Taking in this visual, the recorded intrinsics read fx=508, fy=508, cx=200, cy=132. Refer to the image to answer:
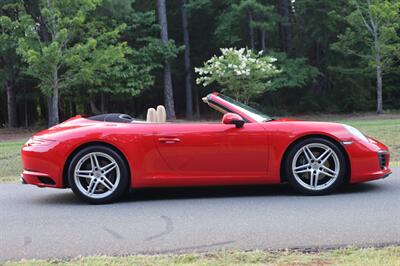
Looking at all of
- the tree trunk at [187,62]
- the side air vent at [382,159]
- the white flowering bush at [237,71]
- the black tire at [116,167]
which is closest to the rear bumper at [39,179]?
the black tire at [116,167]

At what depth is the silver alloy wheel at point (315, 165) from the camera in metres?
5.83

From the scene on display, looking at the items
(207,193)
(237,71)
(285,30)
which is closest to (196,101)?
(285,30)

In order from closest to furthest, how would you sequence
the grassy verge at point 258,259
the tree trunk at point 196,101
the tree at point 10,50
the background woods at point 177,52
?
the grassy verge at point 258,259
the background woods at point 177,52
the tree at point 10,50
the tree trunk at point 196,101

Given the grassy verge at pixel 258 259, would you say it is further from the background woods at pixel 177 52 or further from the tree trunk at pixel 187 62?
the tree trunk at pixel 187 62

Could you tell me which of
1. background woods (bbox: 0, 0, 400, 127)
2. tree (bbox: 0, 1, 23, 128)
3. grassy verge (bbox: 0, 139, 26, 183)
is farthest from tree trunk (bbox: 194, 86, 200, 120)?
grassy verge (bbox: 0, 139, 26, 183)

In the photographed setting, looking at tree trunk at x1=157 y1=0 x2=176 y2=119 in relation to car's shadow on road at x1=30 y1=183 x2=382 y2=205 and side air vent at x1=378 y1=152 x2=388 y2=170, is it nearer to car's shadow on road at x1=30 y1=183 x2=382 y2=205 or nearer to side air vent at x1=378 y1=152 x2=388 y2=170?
car's shadow on road at x1=30 y1=183 x2=382 y2=205

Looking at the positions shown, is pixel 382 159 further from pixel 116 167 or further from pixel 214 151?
pixel 116 167

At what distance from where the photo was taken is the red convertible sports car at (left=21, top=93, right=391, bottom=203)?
228 inches

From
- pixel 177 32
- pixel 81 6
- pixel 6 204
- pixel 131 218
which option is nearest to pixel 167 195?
pixel 131 218

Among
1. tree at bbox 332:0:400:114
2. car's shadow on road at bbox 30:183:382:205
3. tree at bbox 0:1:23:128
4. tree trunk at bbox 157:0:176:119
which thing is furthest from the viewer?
tree trunk at bbox 157:0:176:119

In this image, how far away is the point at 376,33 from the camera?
29.6 metres

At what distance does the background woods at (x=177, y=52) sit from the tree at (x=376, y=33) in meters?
0.07

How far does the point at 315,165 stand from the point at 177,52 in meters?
26.3

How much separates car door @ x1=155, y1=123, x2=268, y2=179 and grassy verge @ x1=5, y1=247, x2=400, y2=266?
2058 mm
